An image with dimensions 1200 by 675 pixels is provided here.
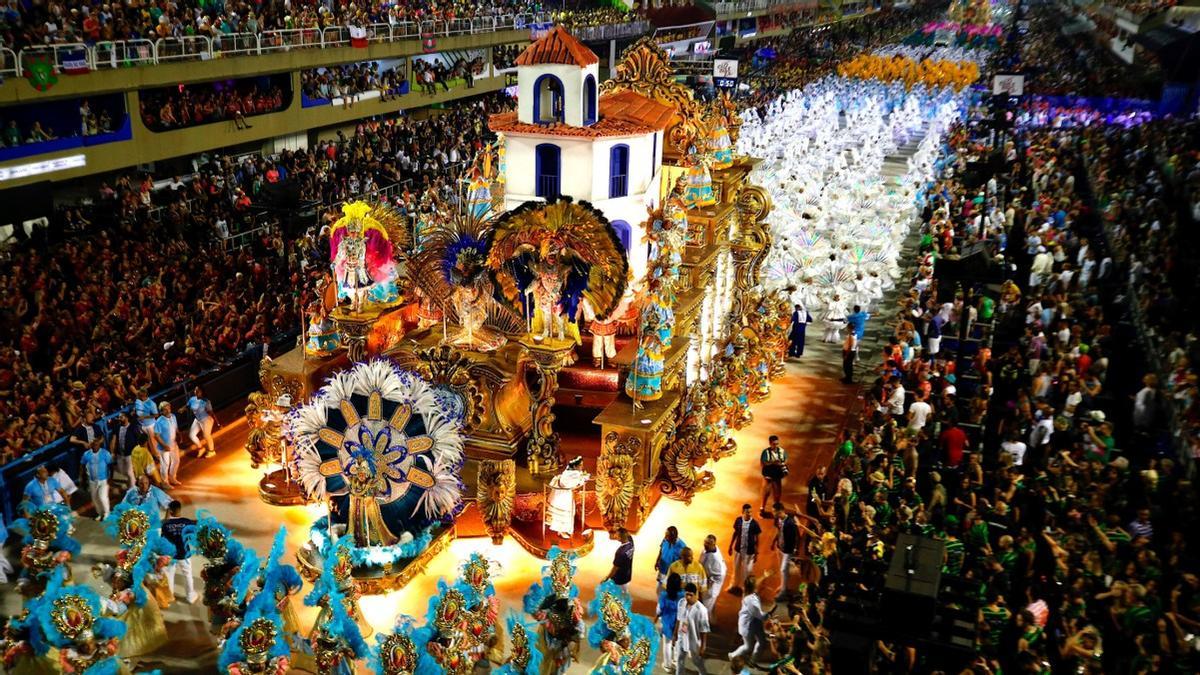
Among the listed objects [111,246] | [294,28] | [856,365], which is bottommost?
[856,365]

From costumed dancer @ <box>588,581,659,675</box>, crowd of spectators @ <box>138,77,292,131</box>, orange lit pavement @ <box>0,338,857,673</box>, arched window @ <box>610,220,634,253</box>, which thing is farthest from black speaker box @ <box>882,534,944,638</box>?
crowd of spectators @ <box>138,77,292,131</box>

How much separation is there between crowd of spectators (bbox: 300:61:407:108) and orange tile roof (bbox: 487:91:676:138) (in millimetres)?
17303

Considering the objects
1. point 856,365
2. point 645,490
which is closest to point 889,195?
point 856,365

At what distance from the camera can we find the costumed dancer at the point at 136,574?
37.0 ft

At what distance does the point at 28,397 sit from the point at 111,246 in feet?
22.9

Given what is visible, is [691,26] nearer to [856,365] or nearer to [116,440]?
[856,365]

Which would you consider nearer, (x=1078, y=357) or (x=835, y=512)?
(x=835, y=512)

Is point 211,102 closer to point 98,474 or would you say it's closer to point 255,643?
point 98,474

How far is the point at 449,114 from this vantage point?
4131cm

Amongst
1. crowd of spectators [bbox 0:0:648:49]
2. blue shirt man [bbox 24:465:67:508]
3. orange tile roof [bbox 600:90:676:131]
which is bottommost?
blue shirt man [bbox 24:465:67:508]

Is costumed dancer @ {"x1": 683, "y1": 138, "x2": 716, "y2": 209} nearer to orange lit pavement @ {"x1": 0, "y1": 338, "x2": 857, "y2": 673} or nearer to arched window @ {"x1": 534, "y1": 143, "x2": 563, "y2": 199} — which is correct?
arched window @ {"x1": 534, "y1": 143, "x2": 563, "y2": 199}

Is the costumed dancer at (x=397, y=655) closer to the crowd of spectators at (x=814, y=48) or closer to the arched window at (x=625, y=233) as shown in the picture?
the arched window at (x=625, y=233)

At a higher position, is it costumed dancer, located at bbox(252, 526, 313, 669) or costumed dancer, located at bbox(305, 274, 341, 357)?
costumed dancer, located at bbox(305, 274, 341, 357)

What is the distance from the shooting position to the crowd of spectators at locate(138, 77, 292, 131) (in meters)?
26.8
